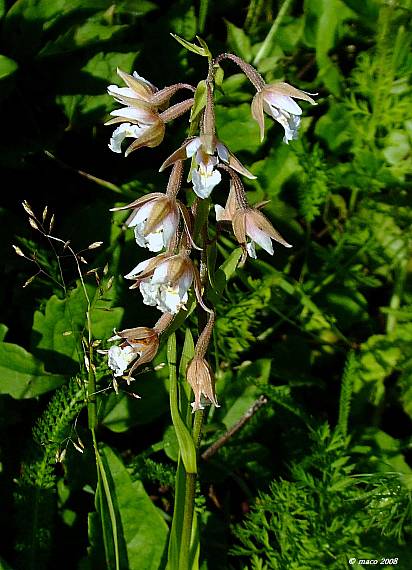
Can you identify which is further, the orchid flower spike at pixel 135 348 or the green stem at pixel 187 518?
the green stem at pixel 187 518

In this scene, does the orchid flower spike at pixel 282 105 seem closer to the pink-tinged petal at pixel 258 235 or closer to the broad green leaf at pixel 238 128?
the pink-tinged petal at pixel 258 235

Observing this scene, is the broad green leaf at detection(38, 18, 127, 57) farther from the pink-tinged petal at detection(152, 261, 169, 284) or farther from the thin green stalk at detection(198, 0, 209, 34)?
the pink-tinged petal at detection(152, 261, 169, 284)

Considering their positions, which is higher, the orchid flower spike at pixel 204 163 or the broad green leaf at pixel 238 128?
the orchid flower spike at pixel 204 163

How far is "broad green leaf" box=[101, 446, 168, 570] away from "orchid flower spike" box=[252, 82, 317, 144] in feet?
3.56

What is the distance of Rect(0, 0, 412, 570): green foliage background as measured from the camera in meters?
2.13

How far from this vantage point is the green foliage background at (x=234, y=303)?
2127mm

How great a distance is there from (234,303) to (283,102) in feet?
3.38

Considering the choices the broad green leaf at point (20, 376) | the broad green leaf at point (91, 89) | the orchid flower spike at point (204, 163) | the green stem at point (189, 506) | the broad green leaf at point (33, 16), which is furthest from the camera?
the broad green leaf at point (91, 89)

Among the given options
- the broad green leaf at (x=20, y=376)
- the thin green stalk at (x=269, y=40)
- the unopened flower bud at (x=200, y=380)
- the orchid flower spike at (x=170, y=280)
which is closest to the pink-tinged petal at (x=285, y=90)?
the orchid flower spike at (x=170, y=280)

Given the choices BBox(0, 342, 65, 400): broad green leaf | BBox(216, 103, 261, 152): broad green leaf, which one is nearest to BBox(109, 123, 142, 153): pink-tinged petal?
BBox(0, 342, 65, 400): broad green leaf

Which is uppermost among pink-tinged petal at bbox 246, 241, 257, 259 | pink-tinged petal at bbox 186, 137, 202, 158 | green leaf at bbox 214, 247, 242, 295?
pink-tinged petal at bbox 186, 137, 202, 158

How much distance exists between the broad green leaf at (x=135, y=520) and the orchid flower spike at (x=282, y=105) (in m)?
1.09

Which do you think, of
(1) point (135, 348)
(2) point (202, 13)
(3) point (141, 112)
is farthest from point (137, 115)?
(2) point (202, 13)

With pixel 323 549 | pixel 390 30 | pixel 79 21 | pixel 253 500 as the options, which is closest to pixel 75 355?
pixel 253 500
